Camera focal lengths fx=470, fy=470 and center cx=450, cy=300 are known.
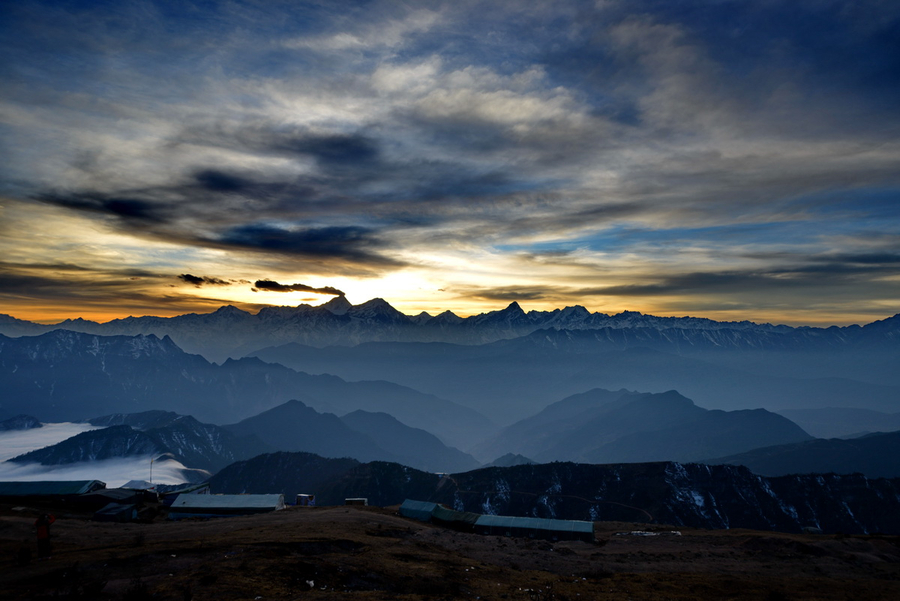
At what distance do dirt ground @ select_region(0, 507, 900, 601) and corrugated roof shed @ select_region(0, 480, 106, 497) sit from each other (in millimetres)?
14666

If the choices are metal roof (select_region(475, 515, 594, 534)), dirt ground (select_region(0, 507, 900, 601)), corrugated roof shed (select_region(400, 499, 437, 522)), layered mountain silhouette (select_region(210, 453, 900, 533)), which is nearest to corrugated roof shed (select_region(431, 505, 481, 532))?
corrugated roof shed (select_region(400, 499, 437, 522))

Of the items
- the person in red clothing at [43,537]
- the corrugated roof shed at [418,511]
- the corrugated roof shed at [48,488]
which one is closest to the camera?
the person in red clothing at [43,537]

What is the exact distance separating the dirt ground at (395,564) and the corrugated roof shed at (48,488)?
577 inches

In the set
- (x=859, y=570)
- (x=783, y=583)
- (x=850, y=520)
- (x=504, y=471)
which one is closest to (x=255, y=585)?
(x=783, y=583)

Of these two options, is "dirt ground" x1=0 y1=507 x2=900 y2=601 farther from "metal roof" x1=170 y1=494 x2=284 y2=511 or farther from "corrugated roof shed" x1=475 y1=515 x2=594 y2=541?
"metal roof" x1=170 y1=494 x2=284 y2=511

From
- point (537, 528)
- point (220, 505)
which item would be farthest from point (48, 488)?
point (537, 528)

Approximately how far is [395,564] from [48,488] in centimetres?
6897

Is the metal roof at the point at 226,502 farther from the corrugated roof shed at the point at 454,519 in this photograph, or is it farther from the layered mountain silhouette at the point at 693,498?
the layered mountain silhouette at the point at 693,498

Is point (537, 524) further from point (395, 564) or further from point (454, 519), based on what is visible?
point (395, 564)

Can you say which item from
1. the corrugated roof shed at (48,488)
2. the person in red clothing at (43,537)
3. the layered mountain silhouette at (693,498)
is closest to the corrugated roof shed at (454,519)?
the person in red clothing at (43,537)

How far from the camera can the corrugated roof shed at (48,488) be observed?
69750 millimetres

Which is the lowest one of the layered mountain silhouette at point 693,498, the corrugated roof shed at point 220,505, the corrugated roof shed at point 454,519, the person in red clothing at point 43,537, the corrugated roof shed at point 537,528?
the layered mountain silhouette at point 693,498

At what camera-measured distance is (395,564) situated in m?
34.4

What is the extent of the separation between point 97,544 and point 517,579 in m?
34.6
